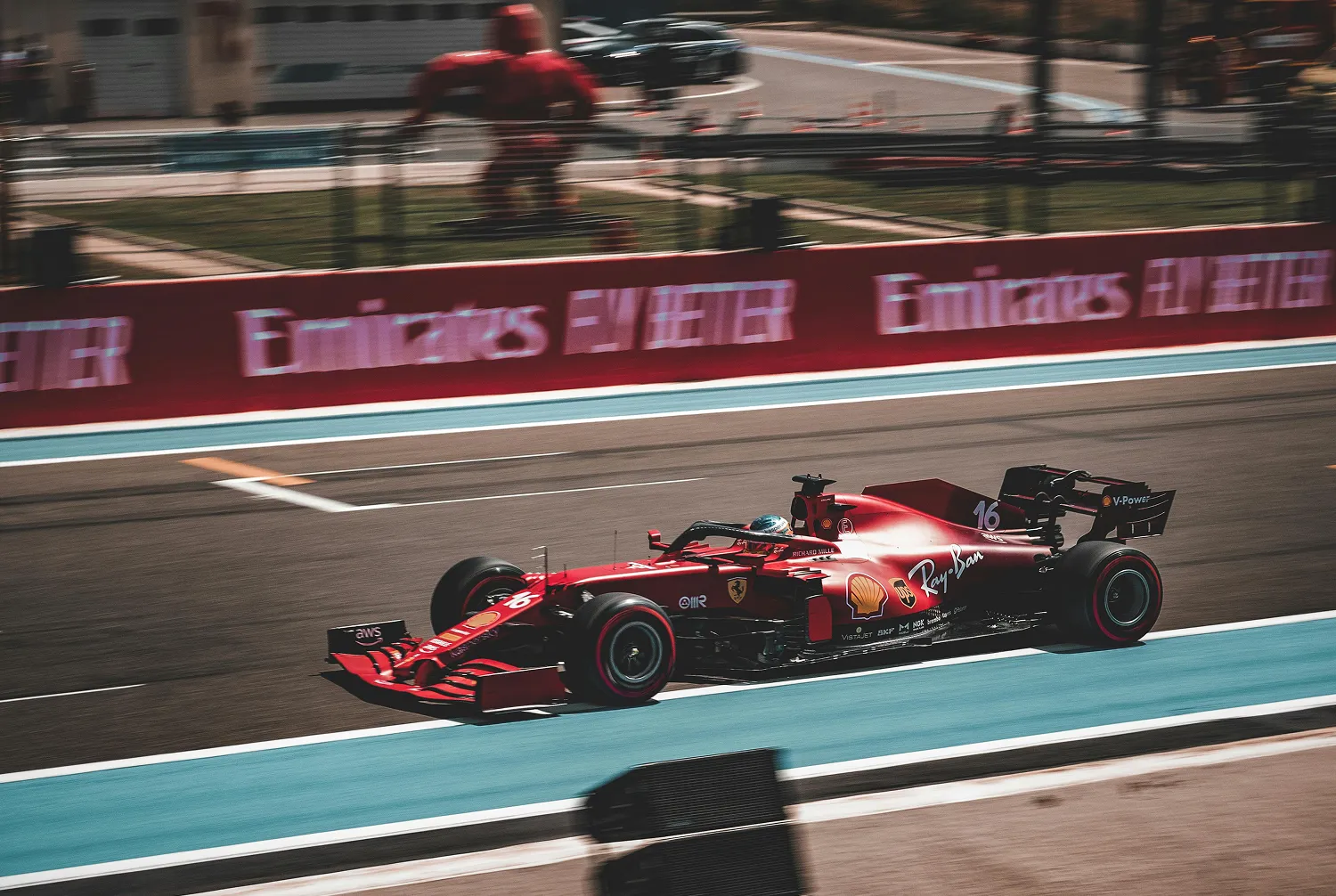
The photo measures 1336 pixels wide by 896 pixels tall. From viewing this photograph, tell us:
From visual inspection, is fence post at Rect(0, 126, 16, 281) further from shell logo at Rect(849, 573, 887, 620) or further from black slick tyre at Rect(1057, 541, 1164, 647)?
black slick tyre at Rect(1057, 541, 1164, 647)

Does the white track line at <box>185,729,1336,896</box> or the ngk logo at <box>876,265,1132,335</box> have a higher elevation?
the ngk logo at <box>876,265,1132,335</box>

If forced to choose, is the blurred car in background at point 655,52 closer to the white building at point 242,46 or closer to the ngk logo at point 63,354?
the white building at point 242,46

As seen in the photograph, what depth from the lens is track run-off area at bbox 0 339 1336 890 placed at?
23.0ft

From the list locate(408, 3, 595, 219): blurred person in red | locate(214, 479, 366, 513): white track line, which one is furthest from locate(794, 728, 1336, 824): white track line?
locate(408, 3, 595, 219): blurred person in red

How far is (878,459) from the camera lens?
1349cm

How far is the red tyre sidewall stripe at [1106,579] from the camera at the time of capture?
28.3ft

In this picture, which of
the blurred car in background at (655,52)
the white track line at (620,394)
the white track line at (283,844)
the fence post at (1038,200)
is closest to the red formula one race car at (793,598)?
the white track line at (283,844)

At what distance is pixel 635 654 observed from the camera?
764cm

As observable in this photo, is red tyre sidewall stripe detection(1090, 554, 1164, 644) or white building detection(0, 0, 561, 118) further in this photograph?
white building detection(0, 0, 561, 118)

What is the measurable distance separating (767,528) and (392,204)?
9646 millimetres

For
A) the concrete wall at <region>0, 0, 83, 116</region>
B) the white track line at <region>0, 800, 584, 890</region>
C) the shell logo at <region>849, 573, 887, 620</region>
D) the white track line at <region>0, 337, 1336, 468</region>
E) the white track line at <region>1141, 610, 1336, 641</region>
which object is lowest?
the white track line at <region>0, 337, 1336, 468</region>

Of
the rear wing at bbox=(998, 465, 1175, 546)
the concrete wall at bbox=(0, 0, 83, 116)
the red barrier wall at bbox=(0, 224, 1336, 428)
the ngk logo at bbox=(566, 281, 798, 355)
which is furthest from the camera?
the concrete wall at bbox=(0, 0, 83, 116)

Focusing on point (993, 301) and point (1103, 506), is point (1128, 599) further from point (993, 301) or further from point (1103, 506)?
point (993, 301)

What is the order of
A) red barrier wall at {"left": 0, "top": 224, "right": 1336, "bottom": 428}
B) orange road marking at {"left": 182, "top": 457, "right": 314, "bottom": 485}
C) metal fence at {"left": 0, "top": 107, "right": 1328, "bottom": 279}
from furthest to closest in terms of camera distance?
metal fence at {"left": 0, "top": 107, "right": 1328, "bottom": 279}
red barrier wall at {"left": 0, "top": 224, "right": 1336, "bottom": 428}
orange road marking at {"left": 182, "top": 457, "right": 314, "bottom": 485}
